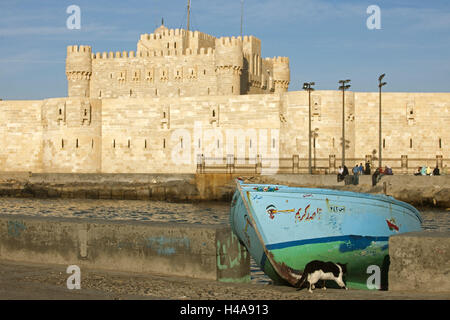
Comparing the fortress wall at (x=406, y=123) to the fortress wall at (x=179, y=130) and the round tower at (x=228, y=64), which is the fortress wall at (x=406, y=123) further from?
the round tower at (x=228, y=64)

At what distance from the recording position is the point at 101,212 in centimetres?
2822

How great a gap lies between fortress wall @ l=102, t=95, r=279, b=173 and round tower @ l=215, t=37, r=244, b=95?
766 cm

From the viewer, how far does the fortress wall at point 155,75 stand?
160 ft

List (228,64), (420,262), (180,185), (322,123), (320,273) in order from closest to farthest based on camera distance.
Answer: (420,262) < (320,273) < (322,123) < (180,185) < (228,64)

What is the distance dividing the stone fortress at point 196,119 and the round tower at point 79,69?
8cm

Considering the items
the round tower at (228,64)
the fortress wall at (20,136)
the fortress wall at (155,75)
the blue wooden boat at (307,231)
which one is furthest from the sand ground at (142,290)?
the fortress wall at (155,75)

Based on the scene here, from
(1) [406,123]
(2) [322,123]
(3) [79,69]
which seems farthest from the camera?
(3) [79,69]

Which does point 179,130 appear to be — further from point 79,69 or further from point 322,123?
point 79,69

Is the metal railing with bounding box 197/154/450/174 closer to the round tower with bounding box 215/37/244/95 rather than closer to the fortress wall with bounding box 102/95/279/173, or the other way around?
the fortress wall with bounding box 102/95/279/173

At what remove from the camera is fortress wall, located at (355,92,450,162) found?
1387 inches

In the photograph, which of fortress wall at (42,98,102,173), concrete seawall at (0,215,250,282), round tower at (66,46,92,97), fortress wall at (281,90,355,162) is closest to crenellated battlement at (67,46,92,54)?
round tower at (66,46,92,97)

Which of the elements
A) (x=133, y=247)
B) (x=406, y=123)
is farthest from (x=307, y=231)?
(x=406, y=123)

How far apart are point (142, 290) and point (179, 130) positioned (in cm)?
3272

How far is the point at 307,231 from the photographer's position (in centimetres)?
738
